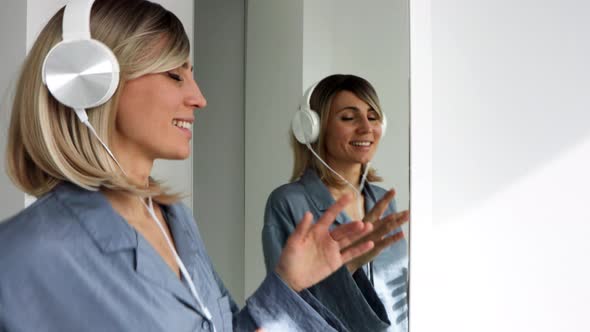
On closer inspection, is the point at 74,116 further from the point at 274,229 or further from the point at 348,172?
the point at 348,172

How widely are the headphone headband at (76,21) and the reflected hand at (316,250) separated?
531 millimetres

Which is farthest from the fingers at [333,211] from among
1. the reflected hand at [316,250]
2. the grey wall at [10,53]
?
the grey wall at [10,53]

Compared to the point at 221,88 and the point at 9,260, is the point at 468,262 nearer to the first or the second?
the point at 221,88

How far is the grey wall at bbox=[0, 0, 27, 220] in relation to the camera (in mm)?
1419

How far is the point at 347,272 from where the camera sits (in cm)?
144

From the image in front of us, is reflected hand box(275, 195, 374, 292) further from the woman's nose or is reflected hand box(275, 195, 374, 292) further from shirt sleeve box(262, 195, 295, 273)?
the woman's nose

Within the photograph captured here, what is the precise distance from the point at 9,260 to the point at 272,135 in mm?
537

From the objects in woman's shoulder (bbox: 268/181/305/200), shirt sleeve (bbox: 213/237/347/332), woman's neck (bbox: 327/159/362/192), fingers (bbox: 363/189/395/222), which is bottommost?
shirt sleeve (bbox: 213/237/347/332)

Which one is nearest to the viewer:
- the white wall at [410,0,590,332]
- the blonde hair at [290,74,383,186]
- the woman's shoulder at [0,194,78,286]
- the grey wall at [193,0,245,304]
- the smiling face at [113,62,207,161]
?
the woman's shoulder at [0,194,78,286]

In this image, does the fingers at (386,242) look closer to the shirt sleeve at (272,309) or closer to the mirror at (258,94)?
the mirror at (258,94)

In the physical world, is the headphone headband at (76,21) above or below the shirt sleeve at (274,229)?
above

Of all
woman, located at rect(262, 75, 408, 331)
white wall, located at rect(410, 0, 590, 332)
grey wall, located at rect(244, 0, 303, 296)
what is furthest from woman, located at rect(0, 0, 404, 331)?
white wall, located at rect(410, 0, 590, 332)

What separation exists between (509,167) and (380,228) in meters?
0.39

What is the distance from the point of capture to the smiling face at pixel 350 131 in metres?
1.44
